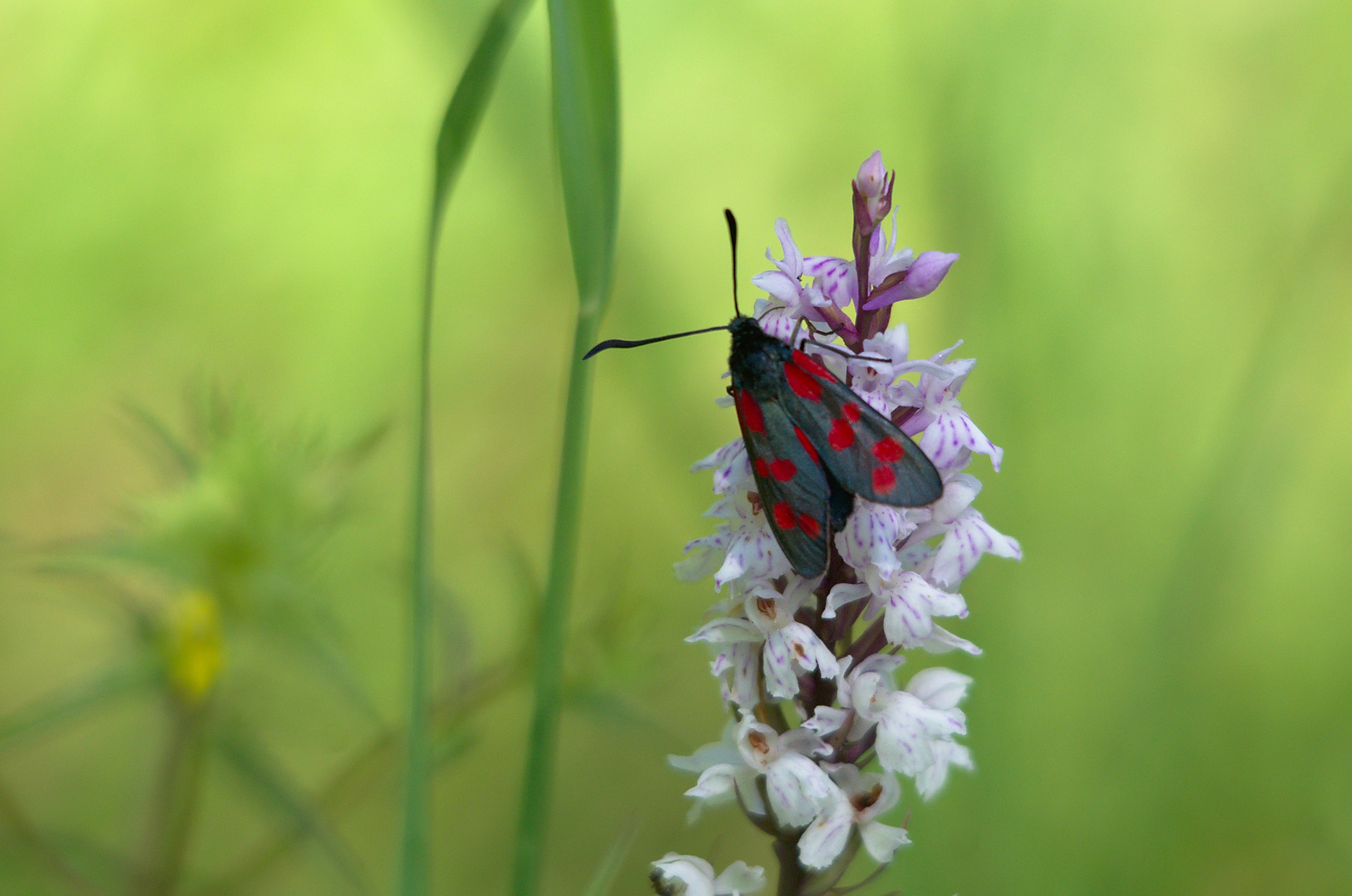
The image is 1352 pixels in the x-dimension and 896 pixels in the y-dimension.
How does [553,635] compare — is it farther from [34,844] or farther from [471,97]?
[34,844]

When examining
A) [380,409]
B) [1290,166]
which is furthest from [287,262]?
[1290,166]

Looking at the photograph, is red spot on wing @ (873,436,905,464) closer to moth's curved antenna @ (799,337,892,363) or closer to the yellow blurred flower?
moth's curved antenna @ (799,337,892,363)

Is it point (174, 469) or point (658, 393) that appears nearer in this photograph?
point (174, 469)

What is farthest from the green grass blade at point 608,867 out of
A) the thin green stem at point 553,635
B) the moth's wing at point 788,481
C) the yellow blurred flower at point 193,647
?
the yellow blurred flower at point 193,647

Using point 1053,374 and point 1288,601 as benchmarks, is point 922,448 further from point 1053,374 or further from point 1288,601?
point 1288,601

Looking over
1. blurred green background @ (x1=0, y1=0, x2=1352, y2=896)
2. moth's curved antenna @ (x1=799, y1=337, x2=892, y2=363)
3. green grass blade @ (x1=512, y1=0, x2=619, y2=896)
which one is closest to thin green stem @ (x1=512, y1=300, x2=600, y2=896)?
green grass blade @ (x1=512, y1=0, x2=619, y2=896)

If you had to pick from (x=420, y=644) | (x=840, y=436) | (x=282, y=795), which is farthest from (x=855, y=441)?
(x=282, y=795)

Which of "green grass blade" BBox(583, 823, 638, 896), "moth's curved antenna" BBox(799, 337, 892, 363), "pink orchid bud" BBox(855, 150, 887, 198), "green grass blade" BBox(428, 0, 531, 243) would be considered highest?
"green grass blade" BBox(428, 0, 531, 243)
